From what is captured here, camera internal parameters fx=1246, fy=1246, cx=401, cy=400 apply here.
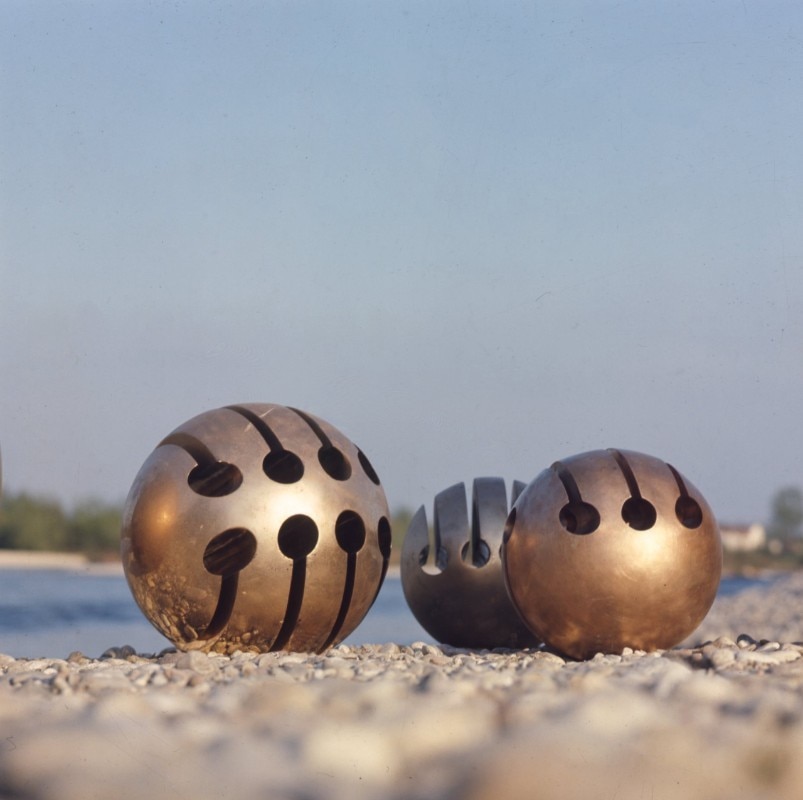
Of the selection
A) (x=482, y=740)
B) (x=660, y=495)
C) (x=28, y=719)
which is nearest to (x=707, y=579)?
(x=660, y=495)

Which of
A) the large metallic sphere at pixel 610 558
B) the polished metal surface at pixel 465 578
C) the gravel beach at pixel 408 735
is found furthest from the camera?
the polished metal surface at pixel 465 578

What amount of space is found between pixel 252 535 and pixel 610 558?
7.64ft

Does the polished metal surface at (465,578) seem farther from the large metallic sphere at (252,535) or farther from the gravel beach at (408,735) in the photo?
the gravel beach at (408,735)

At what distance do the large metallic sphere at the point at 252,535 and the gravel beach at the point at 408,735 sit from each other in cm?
176

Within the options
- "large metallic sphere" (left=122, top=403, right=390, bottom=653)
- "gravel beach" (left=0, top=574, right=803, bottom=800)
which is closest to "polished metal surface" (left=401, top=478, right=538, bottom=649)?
"large metallic sphere" (left=122, top=403, right=390, bottom=653)

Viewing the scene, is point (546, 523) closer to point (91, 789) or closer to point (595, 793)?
point (595, 793)

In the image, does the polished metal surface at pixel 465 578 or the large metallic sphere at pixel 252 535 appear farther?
the polished metal surface at pixel 465 578

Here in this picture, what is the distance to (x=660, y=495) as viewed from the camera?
8383 millimetres

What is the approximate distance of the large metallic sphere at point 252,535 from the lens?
26.7ft

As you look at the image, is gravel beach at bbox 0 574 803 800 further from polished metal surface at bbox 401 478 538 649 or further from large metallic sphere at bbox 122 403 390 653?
polished metal surface at bbox 401 478 538 649

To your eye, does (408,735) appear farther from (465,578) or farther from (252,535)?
(465,578)

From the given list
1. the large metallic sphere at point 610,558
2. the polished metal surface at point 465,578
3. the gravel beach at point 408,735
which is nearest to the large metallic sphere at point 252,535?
the large metallic sphere at point 610,558

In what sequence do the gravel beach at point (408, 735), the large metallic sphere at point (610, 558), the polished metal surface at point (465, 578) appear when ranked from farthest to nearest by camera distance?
the polished metal surface at point (465, 578) < the large metallic sphere at point (610, 558) < the gravel beach at point (408, 735)

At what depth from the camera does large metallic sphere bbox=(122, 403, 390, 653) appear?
8141 mm
